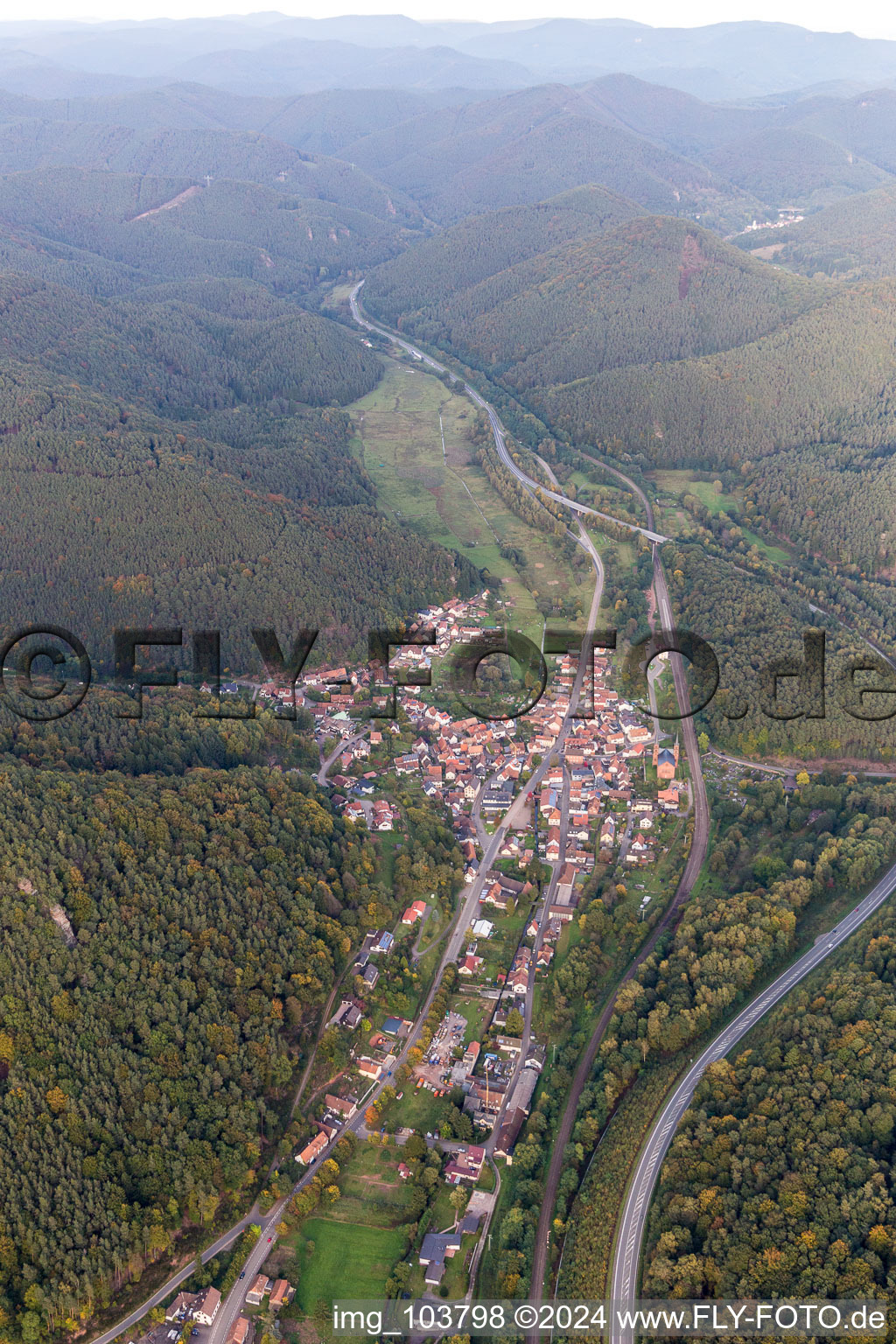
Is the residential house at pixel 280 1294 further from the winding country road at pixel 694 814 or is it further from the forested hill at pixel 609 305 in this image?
the forested hill at pixel 609 305

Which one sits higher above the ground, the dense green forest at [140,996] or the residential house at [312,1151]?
the dense green forest at [140,996]

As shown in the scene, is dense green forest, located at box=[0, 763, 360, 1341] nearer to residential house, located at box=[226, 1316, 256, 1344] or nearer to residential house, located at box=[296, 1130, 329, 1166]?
residential house, located at box=[296, 1130, 329, 1166]

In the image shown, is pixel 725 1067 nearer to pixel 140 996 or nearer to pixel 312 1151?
pixel 312 1151

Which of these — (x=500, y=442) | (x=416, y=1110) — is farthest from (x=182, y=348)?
(x=416, y=1110)

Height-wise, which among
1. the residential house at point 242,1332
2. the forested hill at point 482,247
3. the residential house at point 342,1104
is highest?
the forested hill at point 482,247

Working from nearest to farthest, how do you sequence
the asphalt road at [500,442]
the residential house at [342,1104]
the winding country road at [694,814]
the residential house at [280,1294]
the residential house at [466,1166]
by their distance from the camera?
the residential house at [280,1294] → the winding country road at [694,814] → the residential house at [466,1166] → the residential house at [342,1104] → the asphalt road at [500,442]

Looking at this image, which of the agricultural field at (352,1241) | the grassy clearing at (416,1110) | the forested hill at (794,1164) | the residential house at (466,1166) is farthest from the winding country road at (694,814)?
the agricultural field at (352,1241)
